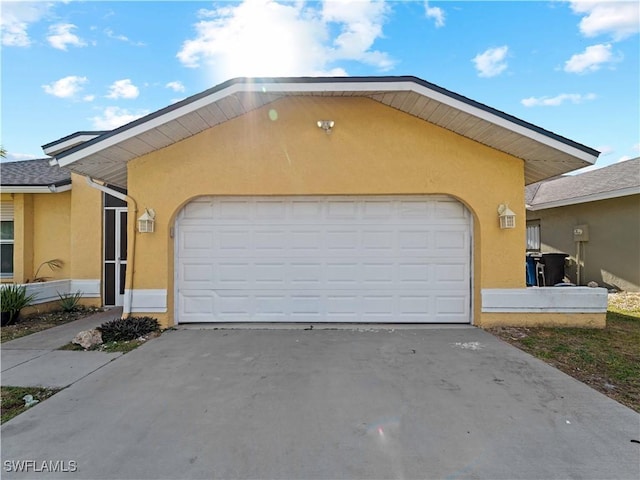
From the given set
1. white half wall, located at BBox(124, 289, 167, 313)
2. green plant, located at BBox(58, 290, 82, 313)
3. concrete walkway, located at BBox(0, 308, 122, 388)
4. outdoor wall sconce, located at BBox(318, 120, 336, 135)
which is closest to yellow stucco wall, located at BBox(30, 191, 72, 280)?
green plant, located at BBox(58, 290, 82, 313)

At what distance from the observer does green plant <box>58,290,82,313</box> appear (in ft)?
26.9

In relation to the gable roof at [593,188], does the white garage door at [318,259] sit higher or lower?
lower

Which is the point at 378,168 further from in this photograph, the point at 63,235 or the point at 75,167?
the point at 63,235

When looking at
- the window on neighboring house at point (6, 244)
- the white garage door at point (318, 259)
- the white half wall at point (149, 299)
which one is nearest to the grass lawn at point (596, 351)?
the white garage door at point (318, 259)

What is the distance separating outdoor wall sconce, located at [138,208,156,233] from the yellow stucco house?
0.15 ft

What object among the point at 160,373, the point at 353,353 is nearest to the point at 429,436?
the point at 353,353

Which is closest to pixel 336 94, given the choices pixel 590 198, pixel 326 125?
pixel 326 125

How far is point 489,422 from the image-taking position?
317cm

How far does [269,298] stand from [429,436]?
4403mm

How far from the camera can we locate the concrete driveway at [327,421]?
8.41ft

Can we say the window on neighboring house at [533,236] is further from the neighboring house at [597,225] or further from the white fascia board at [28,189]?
the white fascia board at [28,189]

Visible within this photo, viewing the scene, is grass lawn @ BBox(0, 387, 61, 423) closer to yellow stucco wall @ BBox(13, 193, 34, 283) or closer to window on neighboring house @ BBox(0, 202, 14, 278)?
yellow stucco wall @ BBox(13, 193, 34, 283)

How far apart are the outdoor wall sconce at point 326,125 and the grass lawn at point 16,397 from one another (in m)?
5.59

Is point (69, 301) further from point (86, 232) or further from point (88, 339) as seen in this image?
point (88, 339)
